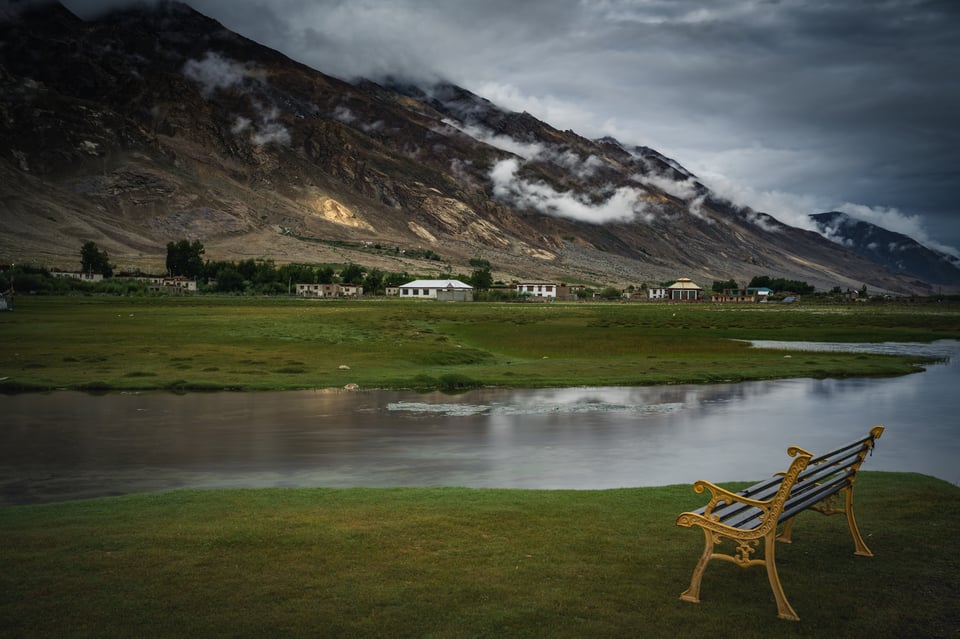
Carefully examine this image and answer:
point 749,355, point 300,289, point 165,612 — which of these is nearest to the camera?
point 165,612

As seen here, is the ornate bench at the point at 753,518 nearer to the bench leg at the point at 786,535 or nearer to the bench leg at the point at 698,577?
the bench leg at the point at 698,577

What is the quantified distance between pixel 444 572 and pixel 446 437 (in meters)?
13.6

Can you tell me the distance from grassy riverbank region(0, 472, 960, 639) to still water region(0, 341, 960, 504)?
4.26 m

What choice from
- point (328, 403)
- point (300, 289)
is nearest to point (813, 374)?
point (328, 403)

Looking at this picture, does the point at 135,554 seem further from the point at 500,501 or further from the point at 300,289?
the point at 300,289

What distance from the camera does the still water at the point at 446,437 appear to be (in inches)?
713

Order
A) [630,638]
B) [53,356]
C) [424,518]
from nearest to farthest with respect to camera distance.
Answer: [630,638]
[424,518]
[53,356]

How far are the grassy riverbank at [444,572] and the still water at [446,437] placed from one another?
4.26 m

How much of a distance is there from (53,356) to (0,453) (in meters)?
24.5

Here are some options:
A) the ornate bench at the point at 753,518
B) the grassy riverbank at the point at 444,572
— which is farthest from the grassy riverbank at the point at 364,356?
the ornate bench at the point at 753,518

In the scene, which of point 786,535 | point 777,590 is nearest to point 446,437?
point 786,535

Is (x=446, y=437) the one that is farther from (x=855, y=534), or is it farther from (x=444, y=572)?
(x=855, y=534)

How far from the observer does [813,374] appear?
43219 mm

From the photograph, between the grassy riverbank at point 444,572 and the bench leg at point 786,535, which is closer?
the grassy riverbank at point 444,572
